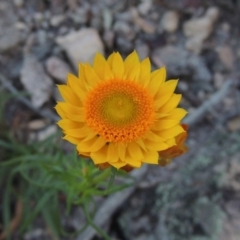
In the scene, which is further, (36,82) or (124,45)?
(124,45)

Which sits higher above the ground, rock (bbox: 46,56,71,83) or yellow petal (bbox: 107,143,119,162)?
yellow petal (bbox: 107,143,119,162)

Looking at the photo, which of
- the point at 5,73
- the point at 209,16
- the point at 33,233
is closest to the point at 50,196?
the point at 33,233

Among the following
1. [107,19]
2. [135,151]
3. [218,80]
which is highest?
[135,151]

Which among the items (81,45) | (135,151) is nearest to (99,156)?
(135,151)

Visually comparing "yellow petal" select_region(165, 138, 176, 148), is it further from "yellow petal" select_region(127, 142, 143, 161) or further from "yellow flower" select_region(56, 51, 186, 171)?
"yellow petal" select_region(127, 142, 143, 161)

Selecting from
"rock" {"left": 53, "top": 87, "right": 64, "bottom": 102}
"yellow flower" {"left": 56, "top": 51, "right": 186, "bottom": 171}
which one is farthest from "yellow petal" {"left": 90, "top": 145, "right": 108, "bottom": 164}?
"rock" {"left": 53, "top": 87, "right": 64, "bottom": 102}

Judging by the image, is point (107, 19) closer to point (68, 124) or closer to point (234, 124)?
point (234, 124)
